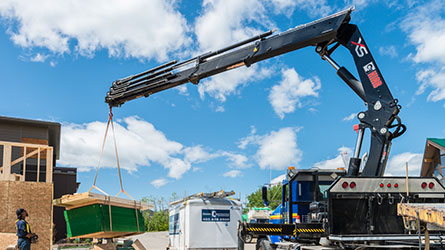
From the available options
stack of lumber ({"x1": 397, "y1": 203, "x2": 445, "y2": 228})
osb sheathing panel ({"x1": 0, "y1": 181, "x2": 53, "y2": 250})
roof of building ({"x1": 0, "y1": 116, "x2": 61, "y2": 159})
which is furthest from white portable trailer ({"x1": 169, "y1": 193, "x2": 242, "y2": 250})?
roof of building ({"x1": 0, "y1": 116, "x2": 61, "y2": 159})

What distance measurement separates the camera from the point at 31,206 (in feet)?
45.9

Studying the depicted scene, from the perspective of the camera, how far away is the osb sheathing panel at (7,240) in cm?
1273

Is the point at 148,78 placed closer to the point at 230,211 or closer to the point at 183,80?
the point at 183,80

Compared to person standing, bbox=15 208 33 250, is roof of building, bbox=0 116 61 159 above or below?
above

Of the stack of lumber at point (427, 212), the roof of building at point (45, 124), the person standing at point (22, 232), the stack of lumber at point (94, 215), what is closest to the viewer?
the stack of lumber at point (427, 212)

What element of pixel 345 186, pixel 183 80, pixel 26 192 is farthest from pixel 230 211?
pixel 345 186

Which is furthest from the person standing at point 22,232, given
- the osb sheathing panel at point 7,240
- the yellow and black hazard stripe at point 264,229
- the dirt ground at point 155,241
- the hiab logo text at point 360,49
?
the dirt ground at point 155,241

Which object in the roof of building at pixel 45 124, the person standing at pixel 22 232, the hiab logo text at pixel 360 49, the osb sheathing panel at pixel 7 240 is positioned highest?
the roof of building at pixel 45 124

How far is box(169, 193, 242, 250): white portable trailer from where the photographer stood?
15.1 meters

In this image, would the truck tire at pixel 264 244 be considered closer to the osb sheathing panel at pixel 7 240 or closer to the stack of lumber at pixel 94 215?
the stack of lumber at pixel 94 215

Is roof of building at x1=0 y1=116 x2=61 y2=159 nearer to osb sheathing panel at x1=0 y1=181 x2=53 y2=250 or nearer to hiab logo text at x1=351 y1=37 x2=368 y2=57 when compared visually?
osb sheathing panel at x1=0 y1=181 x2=53 y2=250

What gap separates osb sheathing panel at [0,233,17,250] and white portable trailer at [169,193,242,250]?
541 cm

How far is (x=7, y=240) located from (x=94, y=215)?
3263mm

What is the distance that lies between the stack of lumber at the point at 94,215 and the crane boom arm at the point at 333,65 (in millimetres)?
3480
